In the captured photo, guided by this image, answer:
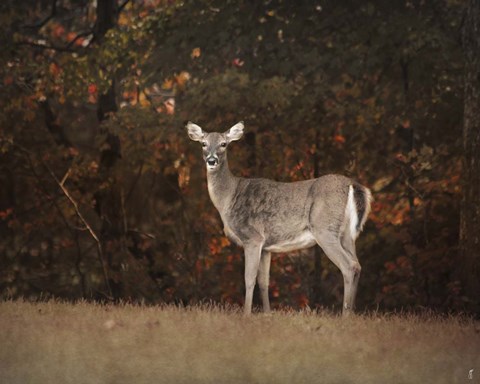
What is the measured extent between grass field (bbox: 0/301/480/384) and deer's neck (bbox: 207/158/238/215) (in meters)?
1.72

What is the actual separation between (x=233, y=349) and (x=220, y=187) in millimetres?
3516

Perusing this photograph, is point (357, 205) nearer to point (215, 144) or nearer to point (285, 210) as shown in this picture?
point (285, 210)

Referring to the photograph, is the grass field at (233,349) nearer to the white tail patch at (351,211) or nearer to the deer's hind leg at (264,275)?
the deer's hind leg at (264,275)

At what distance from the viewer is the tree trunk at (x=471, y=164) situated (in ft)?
40.8

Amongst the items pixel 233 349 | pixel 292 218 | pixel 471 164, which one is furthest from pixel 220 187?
pixel 233 349

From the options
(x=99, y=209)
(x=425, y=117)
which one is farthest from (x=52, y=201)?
(x=425, y=117)

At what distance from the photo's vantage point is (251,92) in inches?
571

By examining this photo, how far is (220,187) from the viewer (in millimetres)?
12078

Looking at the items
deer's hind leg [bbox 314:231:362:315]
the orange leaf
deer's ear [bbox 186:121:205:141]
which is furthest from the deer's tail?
the orange leaf

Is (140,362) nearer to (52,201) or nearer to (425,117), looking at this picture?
(425,117)

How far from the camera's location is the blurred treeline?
14680 millimetres

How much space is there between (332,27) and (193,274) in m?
5.28

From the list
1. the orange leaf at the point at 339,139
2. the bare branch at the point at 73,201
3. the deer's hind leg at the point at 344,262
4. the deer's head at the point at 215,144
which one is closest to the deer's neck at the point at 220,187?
the deer's head at the point at 215,144

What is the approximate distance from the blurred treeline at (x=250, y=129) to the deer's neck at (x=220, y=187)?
2.25 m
